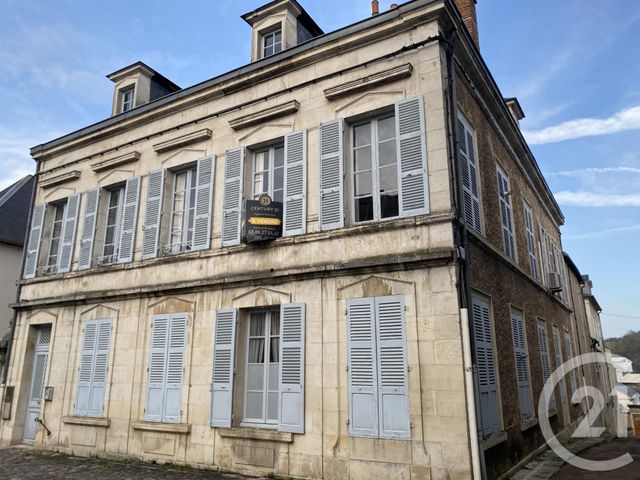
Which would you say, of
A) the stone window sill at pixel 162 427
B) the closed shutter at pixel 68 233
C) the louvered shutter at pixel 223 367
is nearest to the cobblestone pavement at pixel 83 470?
the stone window sill at pixel 162 427

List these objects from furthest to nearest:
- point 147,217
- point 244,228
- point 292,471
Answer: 1. point 147,217
2. point 244,228
3. point 292,471

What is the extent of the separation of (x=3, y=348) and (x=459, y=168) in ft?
44.4

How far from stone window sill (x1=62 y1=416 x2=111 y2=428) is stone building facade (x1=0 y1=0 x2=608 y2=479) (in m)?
0.04

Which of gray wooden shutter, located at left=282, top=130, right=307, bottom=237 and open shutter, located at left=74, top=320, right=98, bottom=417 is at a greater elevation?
gray wooden shutter, located at left=282, top=130, right=307, bottom=237

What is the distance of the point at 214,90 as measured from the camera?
9547 mm

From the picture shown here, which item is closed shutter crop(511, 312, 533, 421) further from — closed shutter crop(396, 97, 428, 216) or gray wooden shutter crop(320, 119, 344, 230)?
gray wooden shutter crop(320, 119, 344, 230)

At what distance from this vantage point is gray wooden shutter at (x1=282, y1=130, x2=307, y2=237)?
7.91 metres

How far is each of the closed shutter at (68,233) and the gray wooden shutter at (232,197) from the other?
453cm

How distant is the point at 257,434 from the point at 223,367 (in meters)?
1.25

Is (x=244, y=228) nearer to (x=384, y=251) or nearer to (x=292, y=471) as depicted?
(x=384, y=251)

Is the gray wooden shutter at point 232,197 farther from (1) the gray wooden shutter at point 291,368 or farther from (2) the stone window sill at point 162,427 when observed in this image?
(2) the stone window sill at point 162,427

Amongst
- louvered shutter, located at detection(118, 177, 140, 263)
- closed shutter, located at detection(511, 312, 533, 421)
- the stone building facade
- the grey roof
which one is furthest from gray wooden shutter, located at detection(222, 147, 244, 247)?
the grey roof

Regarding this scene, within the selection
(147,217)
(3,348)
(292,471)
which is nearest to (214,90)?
(147,217)

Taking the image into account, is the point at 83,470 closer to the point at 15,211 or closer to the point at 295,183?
the point at 295,183
